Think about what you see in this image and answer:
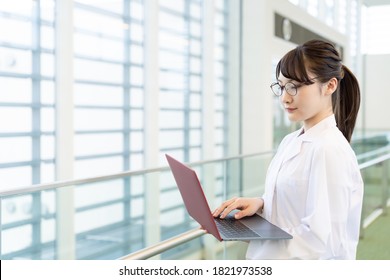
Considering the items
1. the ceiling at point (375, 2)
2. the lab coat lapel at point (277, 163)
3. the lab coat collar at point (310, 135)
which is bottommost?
the lab coat lapel at point (277, 163)

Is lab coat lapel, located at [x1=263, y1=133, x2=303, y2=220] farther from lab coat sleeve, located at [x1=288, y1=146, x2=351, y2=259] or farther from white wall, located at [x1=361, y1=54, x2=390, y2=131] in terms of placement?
white wall, located at [x1=361, y1=54, x2=390, y2=131]

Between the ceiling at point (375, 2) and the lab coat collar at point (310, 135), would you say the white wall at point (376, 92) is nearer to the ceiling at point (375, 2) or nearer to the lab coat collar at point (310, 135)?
the ceiling at point (375, 2)

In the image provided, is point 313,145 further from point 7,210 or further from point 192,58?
point 192,58

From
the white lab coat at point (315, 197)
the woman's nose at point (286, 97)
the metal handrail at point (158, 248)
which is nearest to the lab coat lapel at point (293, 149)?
the white lab coat at point (315, 197)

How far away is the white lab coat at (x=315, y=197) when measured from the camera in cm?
135

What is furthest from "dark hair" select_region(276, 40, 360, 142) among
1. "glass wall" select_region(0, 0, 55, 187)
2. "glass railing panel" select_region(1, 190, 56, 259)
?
"glass wall" select_region(0, 0, 55, 187)

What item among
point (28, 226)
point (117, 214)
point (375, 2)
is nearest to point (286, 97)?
point (28, 226)

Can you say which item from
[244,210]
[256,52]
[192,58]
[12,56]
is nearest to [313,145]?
[244,210]

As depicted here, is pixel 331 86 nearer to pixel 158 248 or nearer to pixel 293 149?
pixel 293 149

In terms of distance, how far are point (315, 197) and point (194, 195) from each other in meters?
0.29

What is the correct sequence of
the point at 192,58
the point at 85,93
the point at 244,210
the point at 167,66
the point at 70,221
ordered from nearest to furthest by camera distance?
the point at 244,210 → the point at 70,221 → the point at 85,93 → the point at 167,66 → the point at 192,58

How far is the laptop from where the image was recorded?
134 cm

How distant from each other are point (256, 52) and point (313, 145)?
6.02 m

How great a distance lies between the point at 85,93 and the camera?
511 cm
